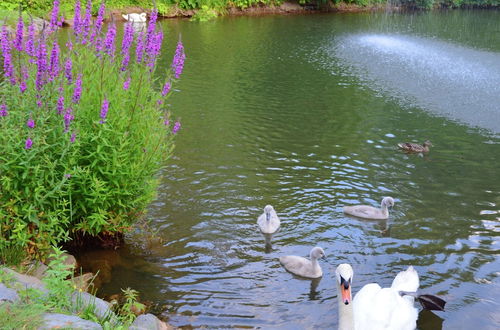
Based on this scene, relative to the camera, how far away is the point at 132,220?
805 centimetres

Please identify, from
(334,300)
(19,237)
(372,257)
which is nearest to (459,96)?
(372,257)

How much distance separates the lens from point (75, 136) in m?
6.41

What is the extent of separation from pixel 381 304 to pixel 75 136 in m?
4.15

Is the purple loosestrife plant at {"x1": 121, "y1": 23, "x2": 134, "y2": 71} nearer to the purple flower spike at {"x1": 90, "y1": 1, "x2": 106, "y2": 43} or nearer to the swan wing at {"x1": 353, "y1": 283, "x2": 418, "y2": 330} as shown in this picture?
the purple flower spike at {"x1": 90, "y1": 1, "x2": 106, "y2": 43}

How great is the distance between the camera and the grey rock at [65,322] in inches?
178

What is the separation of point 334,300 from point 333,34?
2765cm

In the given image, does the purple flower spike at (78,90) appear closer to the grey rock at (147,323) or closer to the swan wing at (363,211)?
the grey rock at (147,323)

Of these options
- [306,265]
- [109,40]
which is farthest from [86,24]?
[306,265]

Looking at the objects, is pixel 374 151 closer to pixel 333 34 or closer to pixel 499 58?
pixel 499 58

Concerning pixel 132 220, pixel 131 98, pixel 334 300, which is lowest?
pixel 334 300

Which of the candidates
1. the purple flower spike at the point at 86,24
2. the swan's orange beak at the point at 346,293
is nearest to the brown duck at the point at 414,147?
the swan's orange beak at the point at 346,293

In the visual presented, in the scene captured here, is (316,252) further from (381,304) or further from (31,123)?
(31,123)

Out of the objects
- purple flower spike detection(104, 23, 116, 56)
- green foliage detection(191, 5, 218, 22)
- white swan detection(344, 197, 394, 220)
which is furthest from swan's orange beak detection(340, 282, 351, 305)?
green foliage detection(191, 5, 218, 22)

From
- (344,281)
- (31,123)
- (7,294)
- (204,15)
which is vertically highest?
(204,15)
